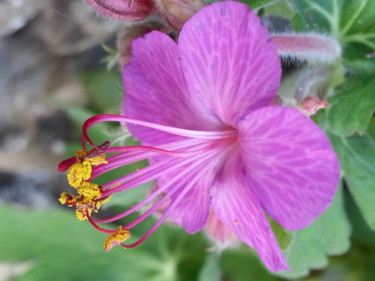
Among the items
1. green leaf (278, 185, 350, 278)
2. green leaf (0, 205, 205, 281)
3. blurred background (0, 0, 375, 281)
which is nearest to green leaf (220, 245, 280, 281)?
blurred background (0, 0, 375, 281)

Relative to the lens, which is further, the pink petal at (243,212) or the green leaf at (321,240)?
the green leaf at (321,240)

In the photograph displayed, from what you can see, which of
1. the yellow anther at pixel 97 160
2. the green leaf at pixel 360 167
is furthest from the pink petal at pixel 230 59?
the green leaf at pixel 360 167

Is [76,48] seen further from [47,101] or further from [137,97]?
[137,97]

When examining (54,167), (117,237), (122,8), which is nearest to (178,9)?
(122,8)

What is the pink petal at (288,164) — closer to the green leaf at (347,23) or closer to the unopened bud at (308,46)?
the unopened bud at (308,46)

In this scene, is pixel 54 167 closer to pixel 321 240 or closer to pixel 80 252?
pixel 80 252

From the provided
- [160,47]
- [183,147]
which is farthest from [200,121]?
[160,47]

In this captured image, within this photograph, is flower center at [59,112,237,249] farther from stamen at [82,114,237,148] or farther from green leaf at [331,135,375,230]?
green leaf at [331,135,375,230]
